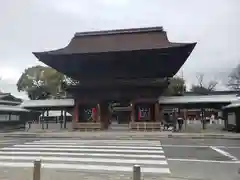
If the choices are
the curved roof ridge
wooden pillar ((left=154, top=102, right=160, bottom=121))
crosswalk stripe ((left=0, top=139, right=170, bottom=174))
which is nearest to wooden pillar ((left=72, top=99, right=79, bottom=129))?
the curved roof ridge

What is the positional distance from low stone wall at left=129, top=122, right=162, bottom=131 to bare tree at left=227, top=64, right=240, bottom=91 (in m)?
37.3

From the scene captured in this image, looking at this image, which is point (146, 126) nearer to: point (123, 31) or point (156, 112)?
point (156, 112)

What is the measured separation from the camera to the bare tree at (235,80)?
61.5m

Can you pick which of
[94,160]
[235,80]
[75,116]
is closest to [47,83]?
[75,116]

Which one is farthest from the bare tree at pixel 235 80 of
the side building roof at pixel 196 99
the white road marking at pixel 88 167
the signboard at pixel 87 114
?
the white road marking at pixel 88 167

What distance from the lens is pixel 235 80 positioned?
63312 millimetres

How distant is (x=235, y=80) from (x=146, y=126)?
40604 millimetres

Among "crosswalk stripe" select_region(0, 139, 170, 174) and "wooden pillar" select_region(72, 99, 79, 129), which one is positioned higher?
"wooden pillar" select_region(72, 99, 79, 129)

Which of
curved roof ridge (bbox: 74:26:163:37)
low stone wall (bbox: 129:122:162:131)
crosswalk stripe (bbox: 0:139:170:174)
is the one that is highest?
curved roof ridge (bbox: 74:26:163:37)

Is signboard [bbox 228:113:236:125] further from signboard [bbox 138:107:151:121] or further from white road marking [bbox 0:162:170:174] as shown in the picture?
white road marking [bbox 0:162:170:174]

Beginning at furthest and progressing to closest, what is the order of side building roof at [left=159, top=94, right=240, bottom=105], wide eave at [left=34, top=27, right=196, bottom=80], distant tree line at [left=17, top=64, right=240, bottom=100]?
distant tree line at [left=17, top=64, right=240, bottom=100]
side building roof at [left=159, top=94, right=240, bottom=105]
wide eave at [left=34, top=27, right=196, bottom=80]

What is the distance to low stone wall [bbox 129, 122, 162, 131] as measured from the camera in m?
28.8

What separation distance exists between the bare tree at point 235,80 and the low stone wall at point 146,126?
37.3 m

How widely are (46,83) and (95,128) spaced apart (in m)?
31.4
